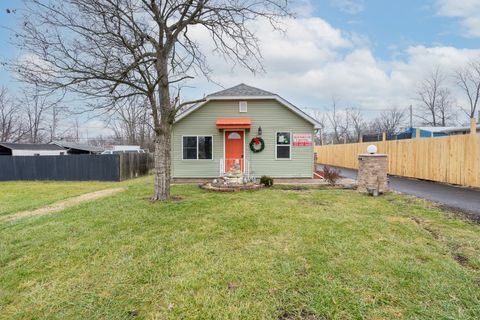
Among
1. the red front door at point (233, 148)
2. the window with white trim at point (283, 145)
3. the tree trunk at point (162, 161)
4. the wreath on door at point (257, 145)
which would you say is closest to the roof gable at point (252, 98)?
the window with white trim at point (283, 145)

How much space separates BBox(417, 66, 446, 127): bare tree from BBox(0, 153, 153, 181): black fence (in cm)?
3740

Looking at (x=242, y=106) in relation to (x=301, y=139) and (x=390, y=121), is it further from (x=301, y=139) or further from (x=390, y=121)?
(x=390, y=121)

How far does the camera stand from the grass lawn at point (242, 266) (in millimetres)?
2447

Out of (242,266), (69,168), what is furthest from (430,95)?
(242,266)

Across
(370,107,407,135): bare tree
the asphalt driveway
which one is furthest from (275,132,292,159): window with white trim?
(370,107,407,135): bare tree

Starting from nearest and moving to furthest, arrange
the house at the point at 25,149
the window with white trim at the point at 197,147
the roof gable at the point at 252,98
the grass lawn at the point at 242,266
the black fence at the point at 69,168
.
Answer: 1. the grass lawn at the point at 242,266
2. the roof gable at the point at 252,98
3. the window with white trim at the point at 197,147
4. the black fence at the point at 69,168
5. the house at the point at 25,149

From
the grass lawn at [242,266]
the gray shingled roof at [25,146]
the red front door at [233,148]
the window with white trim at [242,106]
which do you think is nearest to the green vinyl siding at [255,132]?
the window with white trim at [242,106]

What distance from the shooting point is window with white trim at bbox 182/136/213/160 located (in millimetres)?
12016

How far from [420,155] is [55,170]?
64.7 feet

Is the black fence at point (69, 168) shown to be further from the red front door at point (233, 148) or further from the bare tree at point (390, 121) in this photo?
the bare tree at point (390, 121)

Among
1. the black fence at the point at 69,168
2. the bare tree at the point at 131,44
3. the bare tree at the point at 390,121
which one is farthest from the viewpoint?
the bare tree at the point at 390,121

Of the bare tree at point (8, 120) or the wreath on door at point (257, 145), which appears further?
the bare tree at point (8, 120)

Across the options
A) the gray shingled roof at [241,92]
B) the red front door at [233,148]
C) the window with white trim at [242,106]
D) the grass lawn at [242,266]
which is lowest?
the grass lawn at [242,266]

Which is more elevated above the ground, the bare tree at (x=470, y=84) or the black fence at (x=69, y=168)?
the bare tree at (x=470, y=84)
